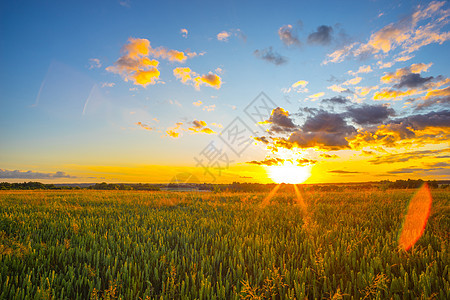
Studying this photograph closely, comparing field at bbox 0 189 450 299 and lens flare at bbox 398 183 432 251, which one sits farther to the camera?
lens flare at bbox 398 183 432 251

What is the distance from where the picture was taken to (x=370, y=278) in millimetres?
2688

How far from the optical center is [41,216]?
22.9 ft

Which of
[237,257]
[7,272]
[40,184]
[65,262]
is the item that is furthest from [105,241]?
[40,184]

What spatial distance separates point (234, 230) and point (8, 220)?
19.5ft

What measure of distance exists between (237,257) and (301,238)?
60.9 inches

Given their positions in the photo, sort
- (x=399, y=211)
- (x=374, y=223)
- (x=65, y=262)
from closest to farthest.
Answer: (x=65, y=262) < (x=374, y=223) < (x=399, y=211)

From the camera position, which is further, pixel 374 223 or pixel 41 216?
pixel 41 216

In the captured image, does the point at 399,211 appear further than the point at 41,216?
Yes

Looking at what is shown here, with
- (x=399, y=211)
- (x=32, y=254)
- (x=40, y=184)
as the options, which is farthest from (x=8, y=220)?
(x=40, y=184)

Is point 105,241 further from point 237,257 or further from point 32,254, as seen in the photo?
point 237,257

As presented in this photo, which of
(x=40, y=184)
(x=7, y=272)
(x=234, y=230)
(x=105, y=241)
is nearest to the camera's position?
(x=7, y=272)

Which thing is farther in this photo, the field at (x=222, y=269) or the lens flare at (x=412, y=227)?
the lens flare at (x=412, y=227)

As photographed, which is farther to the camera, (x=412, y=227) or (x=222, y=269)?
(x=412, y=227)

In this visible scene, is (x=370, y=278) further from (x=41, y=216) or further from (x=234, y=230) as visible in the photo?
(x=41, y=216)
